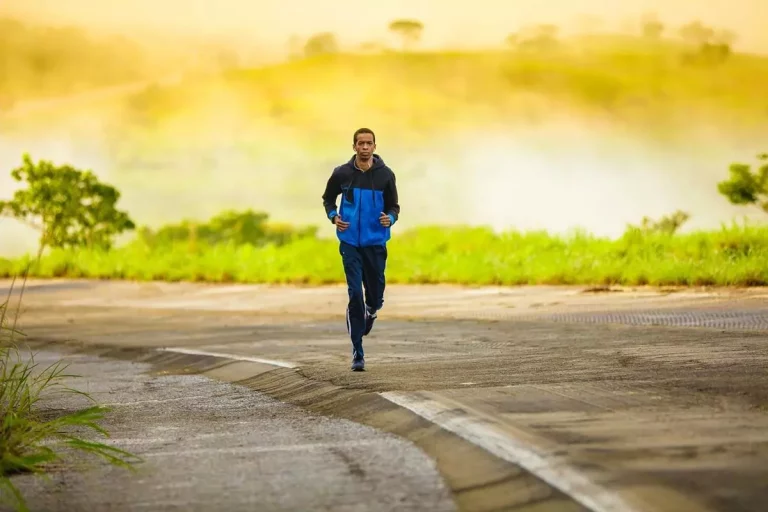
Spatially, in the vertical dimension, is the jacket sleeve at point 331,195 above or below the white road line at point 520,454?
above

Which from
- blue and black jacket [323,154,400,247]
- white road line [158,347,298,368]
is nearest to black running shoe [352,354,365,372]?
white road line [158,347,298,368]

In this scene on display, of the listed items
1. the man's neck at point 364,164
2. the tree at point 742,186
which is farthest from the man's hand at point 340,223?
the tree at point 742,186

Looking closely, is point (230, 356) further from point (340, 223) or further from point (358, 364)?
point (340, 223)

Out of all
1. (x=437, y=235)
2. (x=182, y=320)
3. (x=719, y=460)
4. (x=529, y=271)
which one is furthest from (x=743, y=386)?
(x=437, y=235)

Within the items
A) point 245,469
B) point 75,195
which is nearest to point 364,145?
point 245,469

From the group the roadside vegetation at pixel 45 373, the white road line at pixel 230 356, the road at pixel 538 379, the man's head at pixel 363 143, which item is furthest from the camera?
the white road line at pixel 230 356

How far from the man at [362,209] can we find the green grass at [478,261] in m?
11.5

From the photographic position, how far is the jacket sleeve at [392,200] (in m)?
12.1

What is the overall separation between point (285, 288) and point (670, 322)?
14893mm

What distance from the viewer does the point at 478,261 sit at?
3039 cm

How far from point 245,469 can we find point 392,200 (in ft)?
15.6

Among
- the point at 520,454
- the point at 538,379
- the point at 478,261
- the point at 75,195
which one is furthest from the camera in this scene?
the point at 75,195

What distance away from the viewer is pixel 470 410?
8.98 m

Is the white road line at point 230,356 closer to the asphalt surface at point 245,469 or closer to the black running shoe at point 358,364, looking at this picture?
the black running shoe at point 358,364
